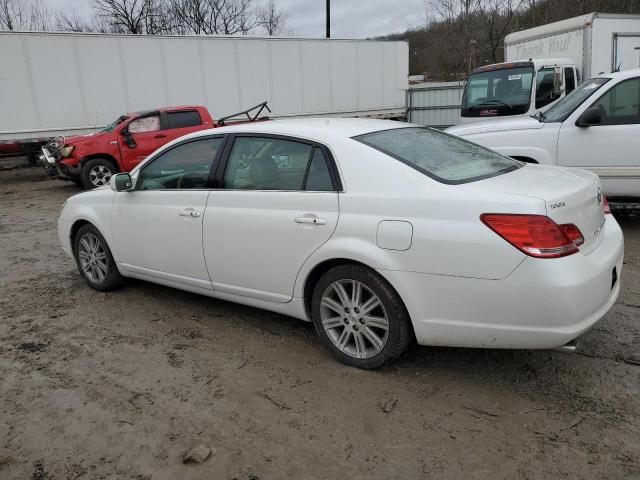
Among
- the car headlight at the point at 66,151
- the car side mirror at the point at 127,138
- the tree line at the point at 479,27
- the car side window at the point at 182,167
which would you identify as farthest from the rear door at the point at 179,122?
the tree line at the point at 479,27

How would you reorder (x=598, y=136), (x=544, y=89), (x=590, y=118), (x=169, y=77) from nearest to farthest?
(x=590, y=118) < (x=598, y=136) < (x=544, y=89) < (x=169, y=77)

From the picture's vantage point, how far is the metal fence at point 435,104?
20.2m

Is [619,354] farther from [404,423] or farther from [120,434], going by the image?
[120,434]

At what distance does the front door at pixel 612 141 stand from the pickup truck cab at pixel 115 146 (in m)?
8.18

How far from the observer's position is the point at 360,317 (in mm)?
3480

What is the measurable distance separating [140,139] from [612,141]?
30.1 feet

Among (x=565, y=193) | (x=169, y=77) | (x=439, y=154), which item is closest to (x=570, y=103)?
(x=439, y=154)

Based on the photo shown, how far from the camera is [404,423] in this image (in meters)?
3.02

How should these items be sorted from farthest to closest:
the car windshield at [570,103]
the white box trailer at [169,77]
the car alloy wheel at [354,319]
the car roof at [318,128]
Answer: the white box trailer at [169,77] → the car windshield at [570,103] → the car roof at [318,128] → the car alloy wheel at [354,319]

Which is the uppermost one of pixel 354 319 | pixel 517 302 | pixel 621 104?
pixel 621 104

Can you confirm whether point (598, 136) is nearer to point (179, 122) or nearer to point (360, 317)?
point (360, 317)

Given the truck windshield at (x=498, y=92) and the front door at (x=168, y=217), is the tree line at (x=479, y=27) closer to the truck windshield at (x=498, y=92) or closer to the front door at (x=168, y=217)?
the truck windshield at (x=498, y=92)

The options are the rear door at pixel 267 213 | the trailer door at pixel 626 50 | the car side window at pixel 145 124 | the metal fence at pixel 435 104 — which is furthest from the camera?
the metal fence at pixel 435 104

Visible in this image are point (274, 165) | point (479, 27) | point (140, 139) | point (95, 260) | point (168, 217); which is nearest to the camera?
point (274, 165)
